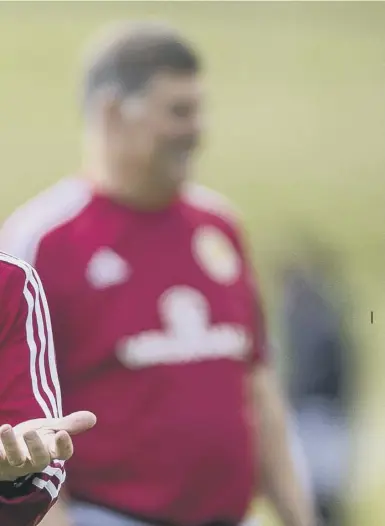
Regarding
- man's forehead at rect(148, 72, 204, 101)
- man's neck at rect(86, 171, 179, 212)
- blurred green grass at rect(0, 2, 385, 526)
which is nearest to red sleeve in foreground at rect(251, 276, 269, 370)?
man's neck at rect(86, 171, 179, 212)

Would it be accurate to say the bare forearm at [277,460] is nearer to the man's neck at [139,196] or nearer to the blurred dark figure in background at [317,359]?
the man's neck at [139,196]

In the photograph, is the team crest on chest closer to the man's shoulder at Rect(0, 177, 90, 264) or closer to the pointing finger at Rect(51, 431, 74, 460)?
the man's shoulder at Rect(0, 177, 90, 264)

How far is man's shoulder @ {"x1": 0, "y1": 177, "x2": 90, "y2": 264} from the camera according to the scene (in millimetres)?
1622

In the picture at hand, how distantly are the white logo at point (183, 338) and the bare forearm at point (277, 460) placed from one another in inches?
4.6

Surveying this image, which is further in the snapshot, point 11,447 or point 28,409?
point 28,409

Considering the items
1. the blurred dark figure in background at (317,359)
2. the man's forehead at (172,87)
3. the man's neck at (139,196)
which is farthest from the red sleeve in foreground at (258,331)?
the blurred dark figure in background at (317,359)

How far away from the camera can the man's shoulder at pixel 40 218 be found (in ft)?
5.32

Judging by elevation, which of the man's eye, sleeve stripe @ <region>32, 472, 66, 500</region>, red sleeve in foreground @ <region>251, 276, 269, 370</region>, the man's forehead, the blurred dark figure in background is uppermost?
the man's forehead

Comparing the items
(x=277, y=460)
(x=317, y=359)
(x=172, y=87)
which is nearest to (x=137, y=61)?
(x=172, y=87)

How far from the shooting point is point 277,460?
185 cm

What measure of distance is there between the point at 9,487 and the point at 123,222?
0.76 metres

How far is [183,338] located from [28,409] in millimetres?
649

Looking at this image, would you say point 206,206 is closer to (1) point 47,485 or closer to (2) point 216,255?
(2) point 216,255

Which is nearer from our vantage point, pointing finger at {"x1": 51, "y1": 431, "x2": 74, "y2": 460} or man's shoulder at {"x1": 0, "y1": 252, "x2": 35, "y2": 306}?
pointing finger at {"x1": 51, "y1": 431, "x2": 74, "y2": 460}
